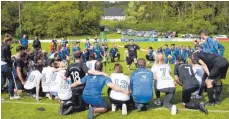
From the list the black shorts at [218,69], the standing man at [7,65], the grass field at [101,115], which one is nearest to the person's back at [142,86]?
the grass field at [101,115]

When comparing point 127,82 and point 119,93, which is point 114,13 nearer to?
point 127,82

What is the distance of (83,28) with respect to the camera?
7456 cm

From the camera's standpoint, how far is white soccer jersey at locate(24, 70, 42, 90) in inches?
454

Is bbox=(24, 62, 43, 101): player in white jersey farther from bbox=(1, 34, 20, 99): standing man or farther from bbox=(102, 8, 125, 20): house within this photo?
bbox=(102, 8, 125, 20): house

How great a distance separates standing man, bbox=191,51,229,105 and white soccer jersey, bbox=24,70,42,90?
509 cm

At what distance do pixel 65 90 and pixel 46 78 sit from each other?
196 centimetres

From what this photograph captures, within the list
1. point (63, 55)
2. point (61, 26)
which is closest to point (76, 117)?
point (63, 55)

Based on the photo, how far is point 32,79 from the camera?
11664 mm

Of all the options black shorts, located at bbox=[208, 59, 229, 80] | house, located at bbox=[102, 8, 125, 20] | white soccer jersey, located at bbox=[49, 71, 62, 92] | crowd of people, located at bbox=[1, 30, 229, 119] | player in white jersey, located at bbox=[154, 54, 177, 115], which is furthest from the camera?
house, located at bbox=[102, 8, 125, 20]

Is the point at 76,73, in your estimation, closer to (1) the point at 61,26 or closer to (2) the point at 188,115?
(2) the point at 188,115

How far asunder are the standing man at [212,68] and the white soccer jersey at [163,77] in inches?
43.6

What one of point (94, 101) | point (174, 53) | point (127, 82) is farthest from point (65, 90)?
point (174, 53)

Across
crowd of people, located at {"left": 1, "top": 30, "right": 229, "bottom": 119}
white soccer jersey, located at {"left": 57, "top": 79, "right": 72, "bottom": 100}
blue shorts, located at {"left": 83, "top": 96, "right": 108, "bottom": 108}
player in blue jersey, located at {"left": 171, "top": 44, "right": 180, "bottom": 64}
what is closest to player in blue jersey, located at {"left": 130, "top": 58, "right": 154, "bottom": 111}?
crowd of people, located at {"left": 1, "top": 30, "right": 229, "bottom": 119}

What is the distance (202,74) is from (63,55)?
1244 centimetres
